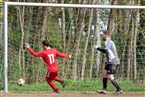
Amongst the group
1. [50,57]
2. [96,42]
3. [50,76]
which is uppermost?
[96,42]

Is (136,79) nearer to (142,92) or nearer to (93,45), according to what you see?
(142,92)

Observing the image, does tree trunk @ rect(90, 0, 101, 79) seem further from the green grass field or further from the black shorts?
the black shorts

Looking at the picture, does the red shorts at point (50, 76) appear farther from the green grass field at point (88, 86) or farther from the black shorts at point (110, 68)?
the black shorts at point (110, 68)

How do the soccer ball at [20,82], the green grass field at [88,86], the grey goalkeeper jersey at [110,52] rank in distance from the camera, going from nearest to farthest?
the grey goalkeeper jersey at [110,52] < the soccer ball at [20,82] < the green grass field at [88,86]

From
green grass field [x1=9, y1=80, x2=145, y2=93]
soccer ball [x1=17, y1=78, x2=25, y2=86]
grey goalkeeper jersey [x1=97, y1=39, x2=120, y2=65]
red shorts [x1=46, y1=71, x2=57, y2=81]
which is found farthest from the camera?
green grass field [x1=9, y1=80, x2=145, y2=93]

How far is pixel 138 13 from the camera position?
1484 cm

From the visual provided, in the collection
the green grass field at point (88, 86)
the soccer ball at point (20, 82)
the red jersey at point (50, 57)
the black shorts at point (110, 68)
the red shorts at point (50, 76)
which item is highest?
the red jersey at point (50, 57)

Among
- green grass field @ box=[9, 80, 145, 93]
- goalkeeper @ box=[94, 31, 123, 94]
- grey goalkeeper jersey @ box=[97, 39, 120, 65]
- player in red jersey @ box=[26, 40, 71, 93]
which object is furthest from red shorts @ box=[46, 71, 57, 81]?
grey goalkeeper jersey @ box=[97, 39, 120, 65]

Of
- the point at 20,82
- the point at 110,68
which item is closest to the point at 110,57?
the point at 110,68

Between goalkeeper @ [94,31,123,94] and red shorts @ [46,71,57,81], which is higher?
goalkeeper @ [94,31,123,94]

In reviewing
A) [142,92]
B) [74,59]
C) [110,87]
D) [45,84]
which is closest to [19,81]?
[45,84]

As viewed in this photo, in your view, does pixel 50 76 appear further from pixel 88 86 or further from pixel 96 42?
pixel 96 42

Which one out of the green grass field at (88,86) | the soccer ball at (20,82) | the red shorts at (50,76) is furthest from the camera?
the green grass field at (88,86)

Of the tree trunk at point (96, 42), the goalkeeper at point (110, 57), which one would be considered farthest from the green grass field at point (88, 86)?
the goalkeeper at point (110, 57)
